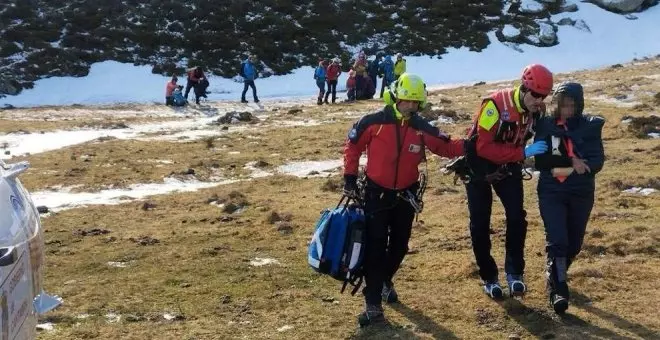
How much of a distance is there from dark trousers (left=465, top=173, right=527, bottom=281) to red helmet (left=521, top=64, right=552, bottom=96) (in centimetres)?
70

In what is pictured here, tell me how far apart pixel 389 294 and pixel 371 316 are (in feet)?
1.81

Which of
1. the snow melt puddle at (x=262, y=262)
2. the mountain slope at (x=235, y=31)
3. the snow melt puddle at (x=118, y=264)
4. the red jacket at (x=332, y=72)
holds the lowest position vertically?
the snow melt puddle at (x=118, y=264)

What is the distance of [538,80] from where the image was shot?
5996 millimetres

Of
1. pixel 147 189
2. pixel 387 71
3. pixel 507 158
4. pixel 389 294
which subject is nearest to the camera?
pixel 507 158

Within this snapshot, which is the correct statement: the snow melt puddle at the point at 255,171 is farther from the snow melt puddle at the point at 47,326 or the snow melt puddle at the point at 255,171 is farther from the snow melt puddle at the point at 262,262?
the snow melt puddle at the point at 47,326

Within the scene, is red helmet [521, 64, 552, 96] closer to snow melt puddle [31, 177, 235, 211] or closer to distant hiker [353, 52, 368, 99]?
snow melt puddle [31, 177, 235, 211]

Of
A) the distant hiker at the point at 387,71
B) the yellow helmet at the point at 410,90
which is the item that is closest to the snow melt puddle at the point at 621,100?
the distant hiker at the point at 387,71

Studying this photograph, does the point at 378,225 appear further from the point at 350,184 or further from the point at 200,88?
the point at 200,88

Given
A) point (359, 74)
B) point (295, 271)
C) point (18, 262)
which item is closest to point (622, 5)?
point (359, 74)

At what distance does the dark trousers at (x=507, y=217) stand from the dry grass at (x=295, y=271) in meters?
0.33

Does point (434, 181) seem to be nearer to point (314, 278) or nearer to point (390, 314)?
point (314, 278)

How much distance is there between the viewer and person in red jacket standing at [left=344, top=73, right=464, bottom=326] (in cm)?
604

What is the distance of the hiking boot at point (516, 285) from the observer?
21.2ft

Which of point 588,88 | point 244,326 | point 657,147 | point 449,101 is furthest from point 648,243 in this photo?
point 588,88
